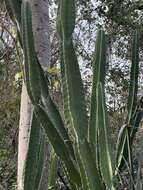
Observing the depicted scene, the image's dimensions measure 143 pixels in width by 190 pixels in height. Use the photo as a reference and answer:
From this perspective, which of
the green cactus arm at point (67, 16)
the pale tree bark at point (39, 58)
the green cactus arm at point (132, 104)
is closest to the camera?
the green cactus arm at point (67, 16)

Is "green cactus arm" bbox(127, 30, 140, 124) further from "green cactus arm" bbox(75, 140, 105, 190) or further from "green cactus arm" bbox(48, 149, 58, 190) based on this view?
"green cactus arm" bbox(48, 149, 58, 190)

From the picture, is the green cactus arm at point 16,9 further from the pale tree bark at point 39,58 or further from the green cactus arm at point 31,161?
the green cactus arm at point 31,161

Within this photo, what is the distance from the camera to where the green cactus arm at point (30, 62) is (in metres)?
1.62

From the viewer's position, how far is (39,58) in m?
1.96

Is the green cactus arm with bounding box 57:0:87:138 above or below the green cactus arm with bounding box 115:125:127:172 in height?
above

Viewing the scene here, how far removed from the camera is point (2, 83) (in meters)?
5.49

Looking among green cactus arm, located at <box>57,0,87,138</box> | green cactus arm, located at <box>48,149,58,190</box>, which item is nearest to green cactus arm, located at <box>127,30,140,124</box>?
green cactus arm, located at <box>57,0,87,138</box>

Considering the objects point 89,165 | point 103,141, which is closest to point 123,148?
point 103,141

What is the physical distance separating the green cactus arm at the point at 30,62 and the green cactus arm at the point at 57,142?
0.06 meters

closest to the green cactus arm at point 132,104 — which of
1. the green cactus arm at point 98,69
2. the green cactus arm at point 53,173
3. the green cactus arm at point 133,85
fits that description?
the green cactus arm at point 133,85

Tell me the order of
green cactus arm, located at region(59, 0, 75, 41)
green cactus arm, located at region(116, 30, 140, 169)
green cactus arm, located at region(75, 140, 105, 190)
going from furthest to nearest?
green cactus arm, located at region(116, 30, 140, 169) < green cactus arm, located at region(59, 0, 75, 41) < green cactus arm, located at region(75, 140, 105, 190)

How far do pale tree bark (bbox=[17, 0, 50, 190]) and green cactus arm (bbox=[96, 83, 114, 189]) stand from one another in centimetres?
36

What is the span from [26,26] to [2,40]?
3.99m

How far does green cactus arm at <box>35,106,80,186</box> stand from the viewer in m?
1.62
